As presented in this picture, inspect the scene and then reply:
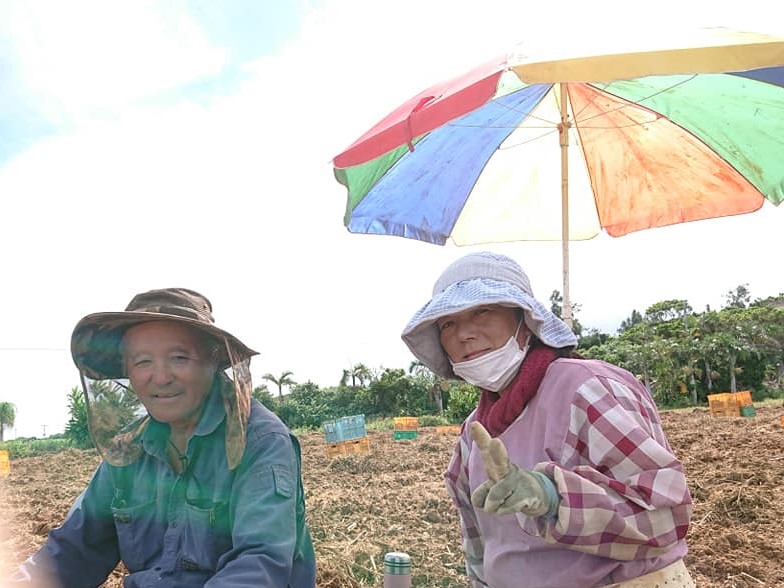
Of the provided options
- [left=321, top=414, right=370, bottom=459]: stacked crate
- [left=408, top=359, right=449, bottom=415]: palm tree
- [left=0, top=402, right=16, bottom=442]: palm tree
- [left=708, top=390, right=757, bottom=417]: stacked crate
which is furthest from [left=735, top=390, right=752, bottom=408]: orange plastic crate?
[left=0, top=402, right=16, bottom=442]: palm tree

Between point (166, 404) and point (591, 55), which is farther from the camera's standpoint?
point (591, 55)

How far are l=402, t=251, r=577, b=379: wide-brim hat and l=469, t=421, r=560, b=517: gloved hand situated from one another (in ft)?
1.33

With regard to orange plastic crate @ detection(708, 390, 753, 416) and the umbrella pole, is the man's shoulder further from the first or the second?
orange plastic crate @ detection(708, 390, 753, 416)

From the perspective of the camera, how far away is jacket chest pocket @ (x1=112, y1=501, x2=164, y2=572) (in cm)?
174

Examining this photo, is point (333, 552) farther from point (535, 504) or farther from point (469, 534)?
point (535, 504)

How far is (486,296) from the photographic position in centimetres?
167

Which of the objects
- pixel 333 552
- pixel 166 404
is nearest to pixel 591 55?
pixel 166 404

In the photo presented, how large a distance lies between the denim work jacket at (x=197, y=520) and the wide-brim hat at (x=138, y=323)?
0.47ft

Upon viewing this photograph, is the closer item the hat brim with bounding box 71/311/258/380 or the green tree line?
the hat brim with bounding box 71/311/258/380

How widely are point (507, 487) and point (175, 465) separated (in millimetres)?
867

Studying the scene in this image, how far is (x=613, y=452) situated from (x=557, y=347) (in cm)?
32

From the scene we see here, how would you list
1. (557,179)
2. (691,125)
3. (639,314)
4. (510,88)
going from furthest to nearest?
(639,314)
(557,179)
(691,125)
(510,88)

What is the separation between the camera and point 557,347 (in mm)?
1719

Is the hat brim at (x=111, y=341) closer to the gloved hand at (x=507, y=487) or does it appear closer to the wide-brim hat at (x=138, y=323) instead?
the wide-brim hat at (x=138, y=323)
